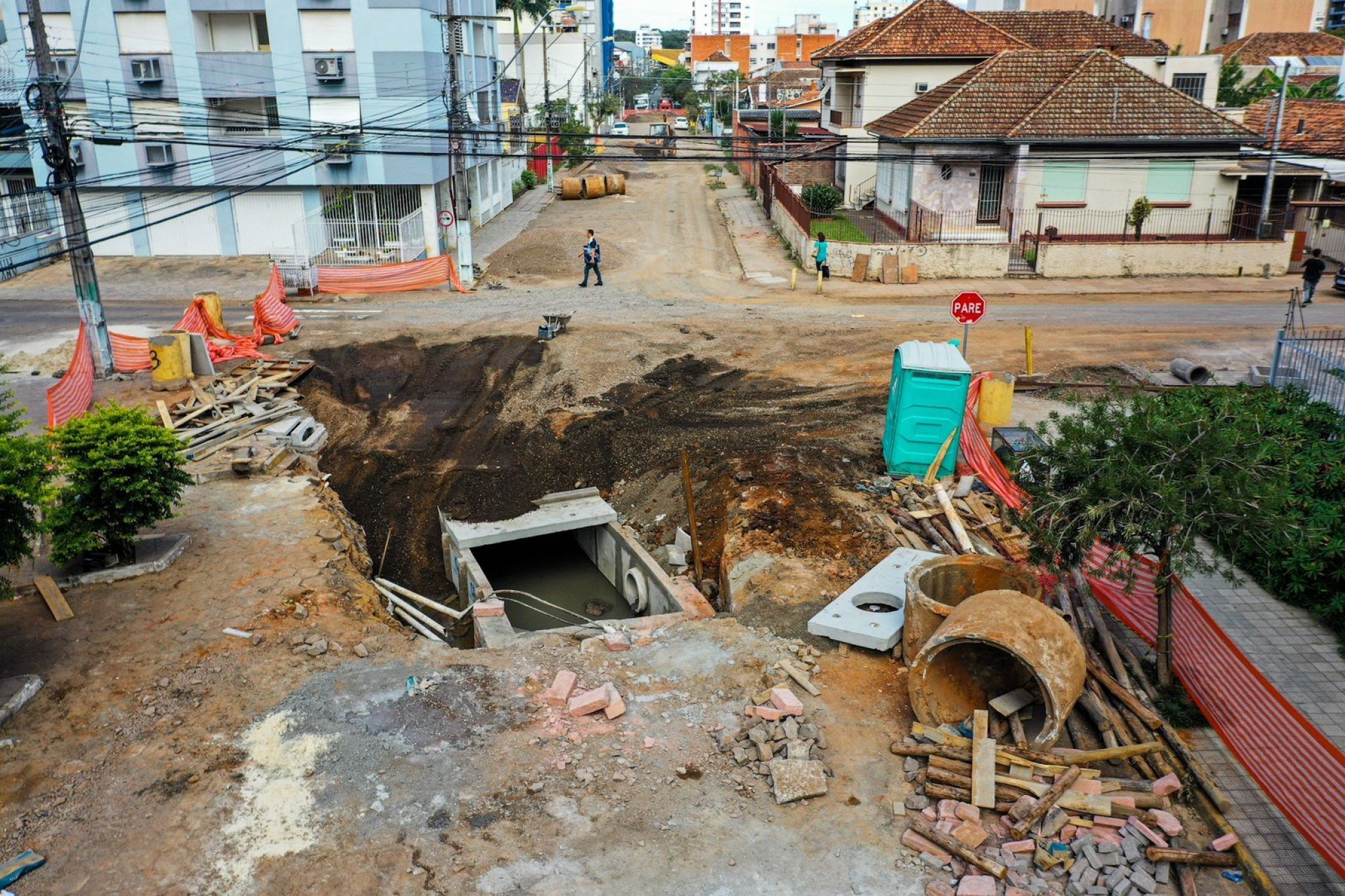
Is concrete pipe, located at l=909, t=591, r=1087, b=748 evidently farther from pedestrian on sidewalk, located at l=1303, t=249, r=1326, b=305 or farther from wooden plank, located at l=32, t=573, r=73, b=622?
pedestrian on sidewalk, located at l=1303, t=249, r=1326, b=305

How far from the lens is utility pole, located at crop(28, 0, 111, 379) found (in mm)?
18438

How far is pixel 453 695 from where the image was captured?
31.4ft

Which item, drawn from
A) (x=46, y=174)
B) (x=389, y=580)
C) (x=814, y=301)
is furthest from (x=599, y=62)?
(x=389, y=580)

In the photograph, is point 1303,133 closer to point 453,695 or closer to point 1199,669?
point 1199,669

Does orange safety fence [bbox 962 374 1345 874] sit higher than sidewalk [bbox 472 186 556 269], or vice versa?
sidewalk [bbox 472 186 556 269]

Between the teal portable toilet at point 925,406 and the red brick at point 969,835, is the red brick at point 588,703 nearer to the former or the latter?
the red brick at point 969,835

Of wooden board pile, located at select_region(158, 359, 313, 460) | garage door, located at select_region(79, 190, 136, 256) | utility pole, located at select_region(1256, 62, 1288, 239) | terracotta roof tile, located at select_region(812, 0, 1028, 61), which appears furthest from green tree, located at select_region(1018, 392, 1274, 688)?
garage door, located at select_region(79, 190, 136, 256)

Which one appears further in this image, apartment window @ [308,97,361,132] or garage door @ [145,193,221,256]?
garage door @ [145,193,221,256]

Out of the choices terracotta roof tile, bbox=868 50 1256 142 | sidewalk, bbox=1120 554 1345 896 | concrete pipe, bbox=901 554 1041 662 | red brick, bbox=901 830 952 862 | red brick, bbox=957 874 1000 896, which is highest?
terracotta roof tile, bbox=868 50 1256 142

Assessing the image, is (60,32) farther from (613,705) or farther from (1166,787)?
(1166,787)

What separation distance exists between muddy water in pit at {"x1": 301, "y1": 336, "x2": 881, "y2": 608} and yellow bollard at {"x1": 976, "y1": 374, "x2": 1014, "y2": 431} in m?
1.72

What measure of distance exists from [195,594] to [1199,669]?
1061 cm

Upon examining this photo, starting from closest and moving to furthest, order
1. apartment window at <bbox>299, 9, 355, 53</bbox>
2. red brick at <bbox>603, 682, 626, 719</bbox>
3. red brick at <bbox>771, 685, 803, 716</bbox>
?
red brick at <bbox>771, 685, 803, 716</bbox>, red brick at <bbox>603, 682, 626, 719</bbox>, apartment window at <bbox>299, 9, 355, 53</bbox>

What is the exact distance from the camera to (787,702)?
9.11m
